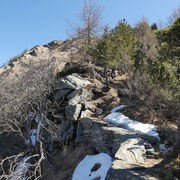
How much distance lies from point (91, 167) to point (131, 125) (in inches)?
106

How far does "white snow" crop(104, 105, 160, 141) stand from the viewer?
6.30 meters

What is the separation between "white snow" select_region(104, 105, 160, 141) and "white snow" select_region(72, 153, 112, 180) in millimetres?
1811

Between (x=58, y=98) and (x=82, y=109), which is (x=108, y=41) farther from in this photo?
(x=58, y=98)

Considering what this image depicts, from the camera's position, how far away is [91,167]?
5879 millimetres

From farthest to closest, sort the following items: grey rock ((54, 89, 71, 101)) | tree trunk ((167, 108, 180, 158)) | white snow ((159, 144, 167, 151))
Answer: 1. grey rock ((54, 89, 71, 101))
2. white snow ((159, 144, 167, 151))
3. tree trunk ((167, 108, 180, 158))

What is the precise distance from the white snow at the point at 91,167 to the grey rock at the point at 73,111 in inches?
126

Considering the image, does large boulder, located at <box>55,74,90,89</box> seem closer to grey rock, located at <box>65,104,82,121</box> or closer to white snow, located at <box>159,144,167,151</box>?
grey rock, located at <box>65,104,82,121</box>

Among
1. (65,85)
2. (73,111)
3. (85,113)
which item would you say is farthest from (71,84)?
(85,113)

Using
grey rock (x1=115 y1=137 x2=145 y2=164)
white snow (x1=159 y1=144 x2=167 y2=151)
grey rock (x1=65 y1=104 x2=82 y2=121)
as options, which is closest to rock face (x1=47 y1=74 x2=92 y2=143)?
grey rock (x1=65 y1=104 x2=82 y2=121)

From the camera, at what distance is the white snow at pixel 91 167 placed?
5.15 meters

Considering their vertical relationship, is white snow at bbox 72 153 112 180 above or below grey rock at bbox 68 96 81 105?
below

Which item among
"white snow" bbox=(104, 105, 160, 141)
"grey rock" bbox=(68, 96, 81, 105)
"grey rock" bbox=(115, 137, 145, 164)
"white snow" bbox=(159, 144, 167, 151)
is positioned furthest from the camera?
"grey rock" bbox=(68, 96, 81, 105)

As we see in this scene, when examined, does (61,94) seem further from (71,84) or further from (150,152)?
(150,152)

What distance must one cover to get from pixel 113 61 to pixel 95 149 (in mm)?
5839
